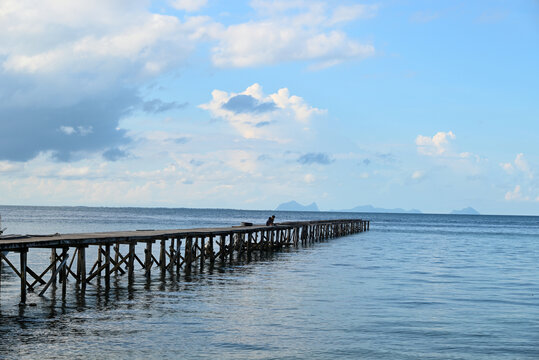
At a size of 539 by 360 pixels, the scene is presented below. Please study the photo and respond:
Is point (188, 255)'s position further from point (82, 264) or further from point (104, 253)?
point (82, 264)

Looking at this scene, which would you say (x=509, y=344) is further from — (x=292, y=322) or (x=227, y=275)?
(x=227, y=275)

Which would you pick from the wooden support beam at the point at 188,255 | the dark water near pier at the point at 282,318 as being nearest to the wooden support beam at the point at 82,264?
the dark water near pier at the point at 282,318

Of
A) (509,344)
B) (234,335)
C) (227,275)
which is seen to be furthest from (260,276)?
A: (509,344)

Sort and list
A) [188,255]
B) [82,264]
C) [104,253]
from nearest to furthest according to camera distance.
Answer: [82,264], [104,253], [188,255]

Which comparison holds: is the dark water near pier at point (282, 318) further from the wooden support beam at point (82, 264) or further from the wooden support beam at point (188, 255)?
the wooden support beam at point (188, 255)

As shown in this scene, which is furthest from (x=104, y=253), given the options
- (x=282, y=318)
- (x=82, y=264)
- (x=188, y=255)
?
(x=282, y=318)

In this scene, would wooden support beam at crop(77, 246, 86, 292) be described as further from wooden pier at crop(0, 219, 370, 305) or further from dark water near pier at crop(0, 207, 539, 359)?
dark water near pier at crop(0, 207, 539, 359)

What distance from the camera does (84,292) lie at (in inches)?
929

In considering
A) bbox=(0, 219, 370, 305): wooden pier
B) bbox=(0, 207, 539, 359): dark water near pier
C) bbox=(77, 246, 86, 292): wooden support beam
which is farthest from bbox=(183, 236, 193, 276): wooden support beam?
bbox=(77, 246, 86, 292): wooden support beam

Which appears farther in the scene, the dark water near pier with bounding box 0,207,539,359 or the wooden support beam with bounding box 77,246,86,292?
the wooden support beam with bounding box 77,246,86,292

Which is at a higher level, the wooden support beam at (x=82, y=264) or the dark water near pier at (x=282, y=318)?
the wooden support beam at (x=82, y=264)

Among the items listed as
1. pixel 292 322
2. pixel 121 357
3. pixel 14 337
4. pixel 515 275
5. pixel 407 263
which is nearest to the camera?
pixel 121 357

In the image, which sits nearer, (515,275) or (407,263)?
(515,275)

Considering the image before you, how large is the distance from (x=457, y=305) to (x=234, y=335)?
993 centimetres
